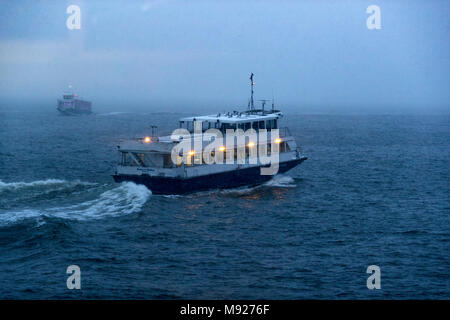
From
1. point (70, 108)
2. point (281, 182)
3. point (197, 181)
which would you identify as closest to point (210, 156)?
point (197, 181)

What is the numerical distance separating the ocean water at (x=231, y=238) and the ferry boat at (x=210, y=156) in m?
1.11

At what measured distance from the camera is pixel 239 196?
4494 cm

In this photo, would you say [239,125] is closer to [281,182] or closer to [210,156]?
[210,156]

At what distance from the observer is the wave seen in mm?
35188

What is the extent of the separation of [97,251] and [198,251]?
520 centimetres

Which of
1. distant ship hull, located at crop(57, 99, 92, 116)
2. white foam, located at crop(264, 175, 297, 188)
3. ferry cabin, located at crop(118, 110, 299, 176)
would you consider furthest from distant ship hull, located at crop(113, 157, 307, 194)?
distant ship hull, located at crop(57, 99, 92, 116)

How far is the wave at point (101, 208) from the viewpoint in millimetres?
35188

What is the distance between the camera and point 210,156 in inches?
1811

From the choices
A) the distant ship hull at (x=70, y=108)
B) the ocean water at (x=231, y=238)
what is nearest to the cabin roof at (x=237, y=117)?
the ocean water at (x=231, y=238)

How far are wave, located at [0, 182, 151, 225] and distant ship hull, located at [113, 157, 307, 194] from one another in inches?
23.3

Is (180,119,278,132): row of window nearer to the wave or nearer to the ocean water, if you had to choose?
the ocean water

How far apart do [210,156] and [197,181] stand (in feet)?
9.73
